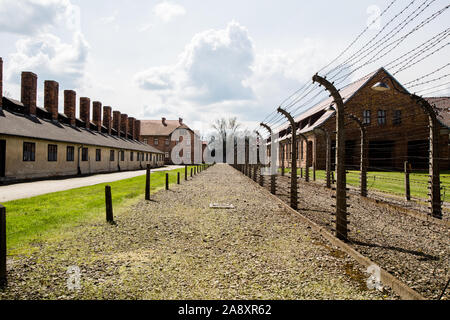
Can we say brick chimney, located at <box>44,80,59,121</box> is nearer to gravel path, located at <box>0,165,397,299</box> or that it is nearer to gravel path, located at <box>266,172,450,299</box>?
gravel path, located at <box>0,165,397,299</box>

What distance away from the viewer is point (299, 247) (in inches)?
205

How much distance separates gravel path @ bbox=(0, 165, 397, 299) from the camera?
11.2ft

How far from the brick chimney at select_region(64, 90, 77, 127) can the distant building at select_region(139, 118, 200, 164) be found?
34196mm

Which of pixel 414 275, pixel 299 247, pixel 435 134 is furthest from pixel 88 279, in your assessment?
pixel 435 134

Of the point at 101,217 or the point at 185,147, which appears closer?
the point at 101,217

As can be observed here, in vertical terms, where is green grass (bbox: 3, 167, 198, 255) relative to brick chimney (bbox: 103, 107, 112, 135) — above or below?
below

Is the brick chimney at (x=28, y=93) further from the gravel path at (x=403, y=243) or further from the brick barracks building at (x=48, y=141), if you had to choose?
the gravel path at (x=403, y=243)

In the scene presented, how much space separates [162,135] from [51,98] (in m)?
39.1

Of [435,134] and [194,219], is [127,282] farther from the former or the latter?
[435,134]

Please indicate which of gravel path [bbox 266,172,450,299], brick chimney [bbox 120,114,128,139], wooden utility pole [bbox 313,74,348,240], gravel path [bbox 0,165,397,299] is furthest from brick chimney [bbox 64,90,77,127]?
wooden utility pole [bbox 313,74,348,240]

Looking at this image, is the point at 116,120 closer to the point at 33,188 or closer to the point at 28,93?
the point at 28,93

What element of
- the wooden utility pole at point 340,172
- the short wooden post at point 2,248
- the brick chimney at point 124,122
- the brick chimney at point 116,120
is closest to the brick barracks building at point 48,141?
the brick chimney at point 116,120

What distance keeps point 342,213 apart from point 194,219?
3.90 meters
